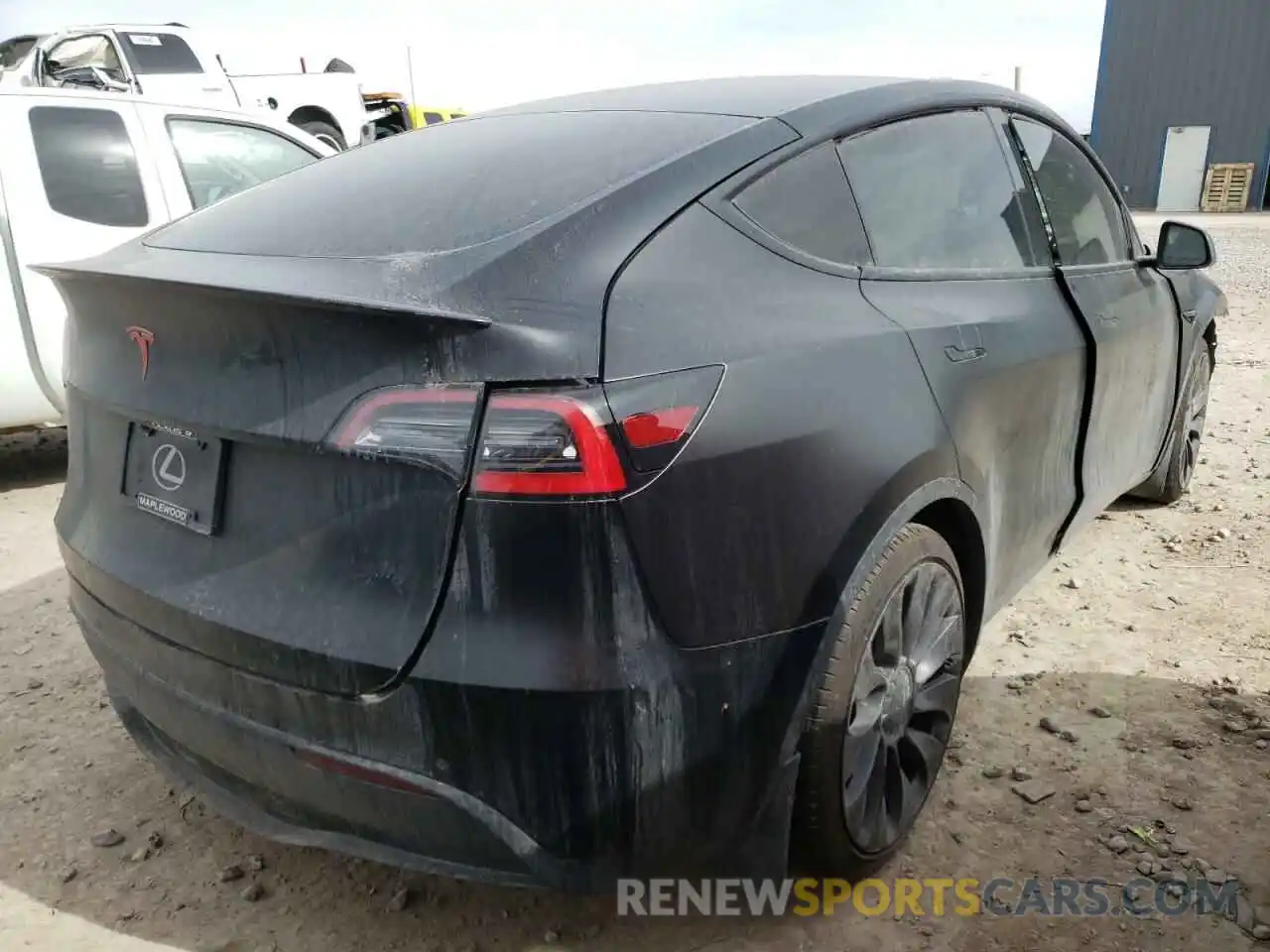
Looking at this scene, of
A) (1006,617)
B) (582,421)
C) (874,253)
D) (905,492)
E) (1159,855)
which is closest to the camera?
(582,421)

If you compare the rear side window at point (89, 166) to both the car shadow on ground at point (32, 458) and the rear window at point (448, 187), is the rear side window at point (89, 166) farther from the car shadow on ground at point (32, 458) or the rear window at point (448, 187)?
the rear window at point (448, 187)

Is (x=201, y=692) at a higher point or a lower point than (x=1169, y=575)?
higher

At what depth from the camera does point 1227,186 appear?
2883 cm

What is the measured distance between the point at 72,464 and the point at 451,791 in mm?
1204

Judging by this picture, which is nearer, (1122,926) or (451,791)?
(451,791)

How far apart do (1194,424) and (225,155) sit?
16.0 ft

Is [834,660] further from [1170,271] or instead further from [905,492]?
[1170,271]

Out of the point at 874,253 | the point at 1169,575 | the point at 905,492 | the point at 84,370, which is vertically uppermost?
the point at 874,253

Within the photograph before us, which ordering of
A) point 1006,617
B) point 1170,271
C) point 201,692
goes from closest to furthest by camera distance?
point 201,692, point 1006,617, point 1170,271

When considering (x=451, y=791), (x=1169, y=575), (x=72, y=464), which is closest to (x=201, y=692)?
(x=451, y=791)

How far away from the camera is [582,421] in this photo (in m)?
1.40

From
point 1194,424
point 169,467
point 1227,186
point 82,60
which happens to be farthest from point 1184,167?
point 169,467

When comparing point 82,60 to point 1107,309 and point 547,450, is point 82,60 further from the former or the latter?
point 547,450

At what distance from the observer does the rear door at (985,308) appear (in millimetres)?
2068
